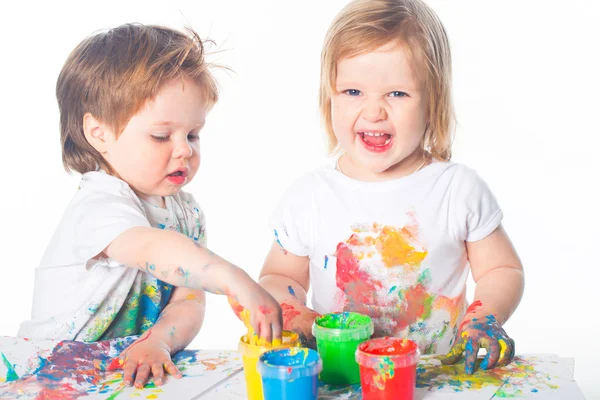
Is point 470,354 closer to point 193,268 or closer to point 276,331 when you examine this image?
point 276,331

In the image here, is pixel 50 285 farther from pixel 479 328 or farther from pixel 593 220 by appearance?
pixel 593 220

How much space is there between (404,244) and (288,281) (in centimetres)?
31

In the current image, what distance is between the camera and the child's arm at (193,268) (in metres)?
1.37

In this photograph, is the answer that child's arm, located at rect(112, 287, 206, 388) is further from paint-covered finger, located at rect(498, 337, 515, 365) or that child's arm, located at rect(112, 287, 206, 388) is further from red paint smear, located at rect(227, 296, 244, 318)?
paint-covered finger, located at rect(498, 337, 515, 365)

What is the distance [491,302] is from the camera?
168cm

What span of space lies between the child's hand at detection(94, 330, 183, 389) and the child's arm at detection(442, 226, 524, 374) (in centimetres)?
58

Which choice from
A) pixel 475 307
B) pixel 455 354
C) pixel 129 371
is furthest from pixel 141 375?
pixel 475 307

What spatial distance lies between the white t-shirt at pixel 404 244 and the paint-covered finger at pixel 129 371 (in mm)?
561

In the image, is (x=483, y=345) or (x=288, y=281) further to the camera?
(x=288, y=281)

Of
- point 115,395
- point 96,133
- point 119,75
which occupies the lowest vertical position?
point 115,395

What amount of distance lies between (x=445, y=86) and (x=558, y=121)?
6.63 feet

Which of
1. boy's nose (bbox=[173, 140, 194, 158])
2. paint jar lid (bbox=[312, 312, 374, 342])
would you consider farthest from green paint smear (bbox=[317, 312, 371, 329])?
boy's nose (bbox=[173, 140, 194, 158])

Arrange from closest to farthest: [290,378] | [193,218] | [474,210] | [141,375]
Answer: [290,378] < [141,375] < [474,210] < [193,218]

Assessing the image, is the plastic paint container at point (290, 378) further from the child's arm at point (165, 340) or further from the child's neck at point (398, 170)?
the child's neck at point (398, 170)
